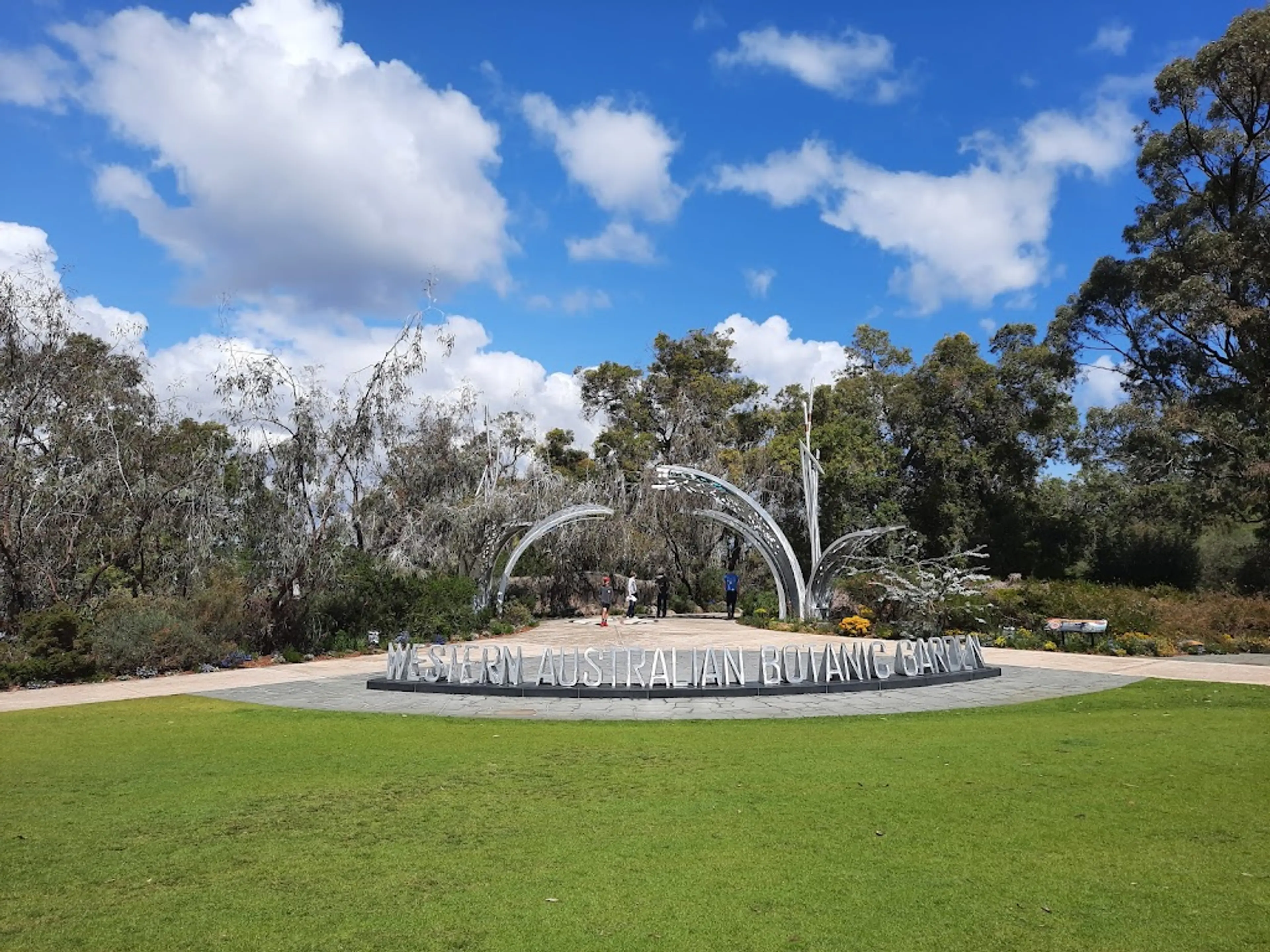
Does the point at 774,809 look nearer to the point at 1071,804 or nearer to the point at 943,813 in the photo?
the point at 943,813

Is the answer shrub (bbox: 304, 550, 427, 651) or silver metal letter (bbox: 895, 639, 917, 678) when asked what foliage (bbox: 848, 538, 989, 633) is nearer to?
silver metal letter (bbox: 895, 639, 917, 678)

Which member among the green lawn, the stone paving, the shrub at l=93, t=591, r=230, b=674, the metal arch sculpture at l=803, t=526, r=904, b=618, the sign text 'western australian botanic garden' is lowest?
the green lawn

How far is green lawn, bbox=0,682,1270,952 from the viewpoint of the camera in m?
4.21

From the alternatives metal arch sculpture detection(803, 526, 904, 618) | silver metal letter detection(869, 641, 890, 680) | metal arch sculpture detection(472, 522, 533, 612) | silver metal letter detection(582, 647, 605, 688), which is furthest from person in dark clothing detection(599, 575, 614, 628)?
silver metal letter detection(869, 641, 890, 680)

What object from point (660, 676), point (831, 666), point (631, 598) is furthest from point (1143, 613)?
point (631, 598)

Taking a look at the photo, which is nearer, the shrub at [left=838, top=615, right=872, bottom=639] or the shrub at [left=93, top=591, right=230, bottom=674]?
the shrub at [left=93, top=591, right=230, bottom=674]

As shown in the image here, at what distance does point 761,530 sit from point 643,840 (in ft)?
66.7

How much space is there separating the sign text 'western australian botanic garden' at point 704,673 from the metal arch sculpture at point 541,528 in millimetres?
10652

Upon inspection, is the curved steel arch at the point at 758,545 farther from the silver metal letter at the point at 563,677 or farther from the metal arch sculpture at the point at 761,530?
the silver metal letter at the point at 563,677

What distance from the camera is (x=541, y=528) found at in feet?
82.9

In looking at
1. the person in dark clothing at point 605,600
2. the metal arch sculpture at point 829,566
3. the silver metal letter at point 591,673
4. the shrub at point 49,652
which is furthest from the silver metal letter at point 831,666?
the person in dark clothing at point 605,600

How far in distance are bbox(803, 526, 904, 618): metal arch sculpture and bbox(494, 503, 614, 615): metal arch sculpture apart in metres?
5.95

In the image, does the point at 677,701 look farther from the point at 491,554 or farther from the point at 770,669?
the point at 491,554

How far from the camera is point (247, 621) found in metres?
18.0
